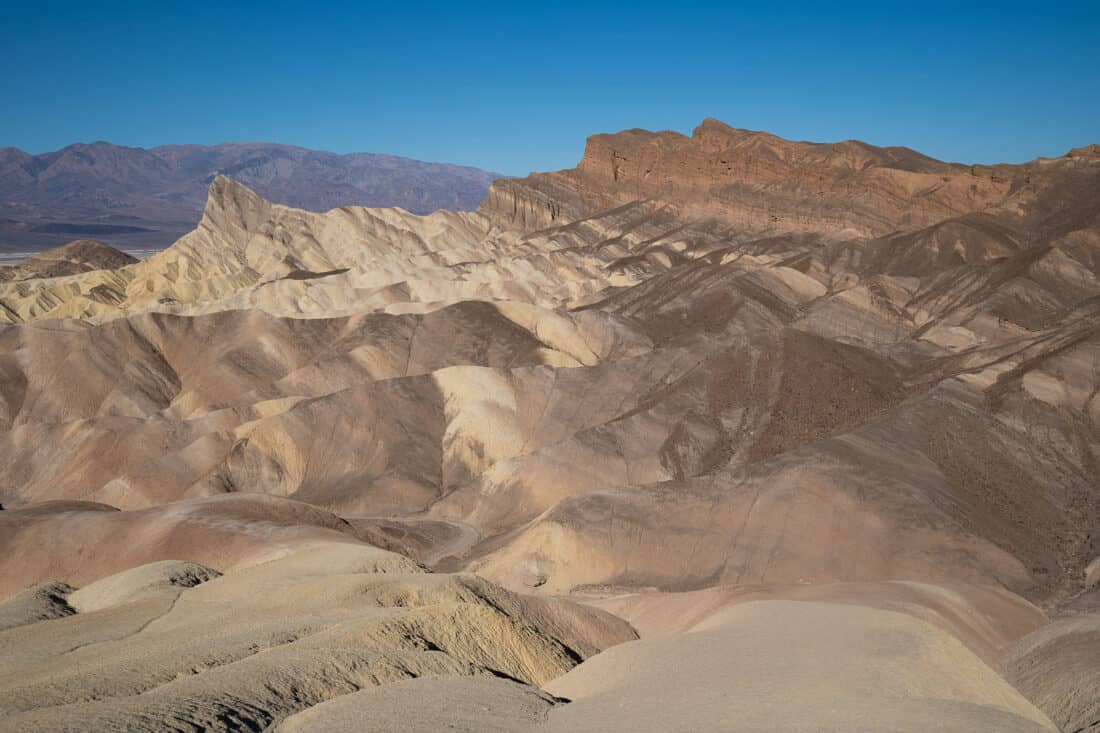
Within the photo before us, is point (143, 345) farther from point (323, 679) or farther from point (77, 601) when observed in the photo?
point (323, 679)

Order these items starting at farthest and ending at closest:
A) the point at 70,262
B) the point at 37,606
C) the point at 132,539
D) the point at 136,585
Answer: the point at 70,262 < the point at 132,539 < the point at 136,585 < the point at 37,606

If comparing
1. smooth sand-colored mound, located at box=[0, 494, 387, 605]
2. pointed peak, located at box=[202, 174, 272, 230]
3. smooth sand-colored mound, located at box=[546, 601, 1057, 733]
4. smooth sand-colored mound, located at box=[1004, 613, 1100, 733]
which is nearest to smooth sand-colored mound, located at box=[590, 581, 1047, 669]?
smooth sand-colored mound, located at box=[1004, 613, 1100, 733]

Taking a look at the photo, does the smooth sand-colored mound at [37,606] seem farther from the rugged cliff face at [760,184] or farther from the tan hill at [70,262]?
the tan hill at [70,262]

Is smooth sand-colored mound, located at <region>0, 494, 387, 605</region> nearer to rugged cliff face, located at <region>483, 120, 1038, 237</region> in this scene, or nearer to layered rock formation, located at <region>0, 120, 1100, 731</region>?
layered rock formation, located at <region>0, 120, 1100, 731</region>

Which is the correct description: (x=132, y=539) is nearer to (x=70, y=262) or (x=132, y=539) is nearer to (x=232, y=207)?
(x=232, y=207)

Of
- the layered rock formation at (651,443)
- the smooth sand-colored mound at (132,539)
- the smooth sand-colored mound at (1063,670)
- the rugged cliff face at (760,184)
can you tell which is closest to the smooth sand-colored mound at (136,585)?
the layered rock formation at (651,443)

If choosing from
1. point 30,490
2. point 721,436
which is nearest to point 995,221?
point 721,436

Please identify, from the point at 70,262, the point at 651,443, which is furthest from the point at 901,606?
the point at 70,262
